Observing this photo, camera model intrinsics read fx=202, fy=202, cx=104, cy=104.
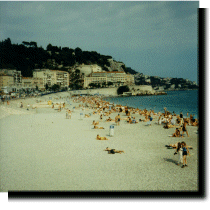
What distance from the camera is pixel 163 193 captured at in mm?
3697

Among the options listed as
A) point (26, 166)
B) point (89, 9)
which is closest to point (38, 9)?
point (89, 9)

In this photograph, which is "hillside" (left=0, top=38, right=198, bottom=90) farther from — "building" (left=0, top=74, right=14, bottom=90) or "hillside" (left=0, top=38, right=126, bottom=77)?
"building" (left=0, top=74, right=14, bottom=90)

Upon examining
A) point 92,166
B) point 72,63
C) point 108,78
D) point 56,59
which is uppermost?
point 56,59

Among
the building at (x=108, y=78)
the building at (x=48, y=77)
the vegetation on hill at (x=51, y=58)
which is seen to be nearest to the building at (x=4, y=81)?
the vegetation on hill at (x=51, y=58)

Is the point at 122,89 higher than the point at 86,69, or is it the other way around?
the point at 86,69

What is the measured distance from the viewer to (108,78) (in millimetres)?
87500

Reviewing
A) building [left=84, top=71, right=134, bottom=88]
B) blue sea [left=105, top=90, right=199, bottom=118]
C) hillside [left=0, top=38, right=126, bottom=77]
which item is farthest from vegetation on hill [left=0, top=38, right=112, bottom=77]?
blue sea [left=105, top=90, right=199, bottom=118]

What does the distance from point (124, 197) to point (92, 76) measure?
83064 mm

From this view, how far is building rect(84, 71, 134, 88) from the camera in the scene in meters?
83.8

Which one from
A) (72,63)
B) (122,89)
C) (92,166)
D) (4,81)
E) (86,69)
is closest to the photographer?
(92,166)

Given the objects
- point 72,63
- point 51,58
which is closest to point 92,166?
point 51,58

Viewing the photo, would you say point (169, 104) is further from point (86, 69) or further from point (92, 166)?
point (86, 69)

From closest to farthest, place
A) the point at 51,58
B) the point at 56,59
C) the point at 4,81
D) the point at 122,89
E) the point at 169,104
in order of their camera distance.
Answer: the point at 4,81, the point at 169,104, the point at 122,89, the point at 51,58, the point at 56,59

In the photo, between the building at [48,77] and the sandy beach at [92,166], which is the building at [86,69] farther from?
the sandy beach at [92,166]
